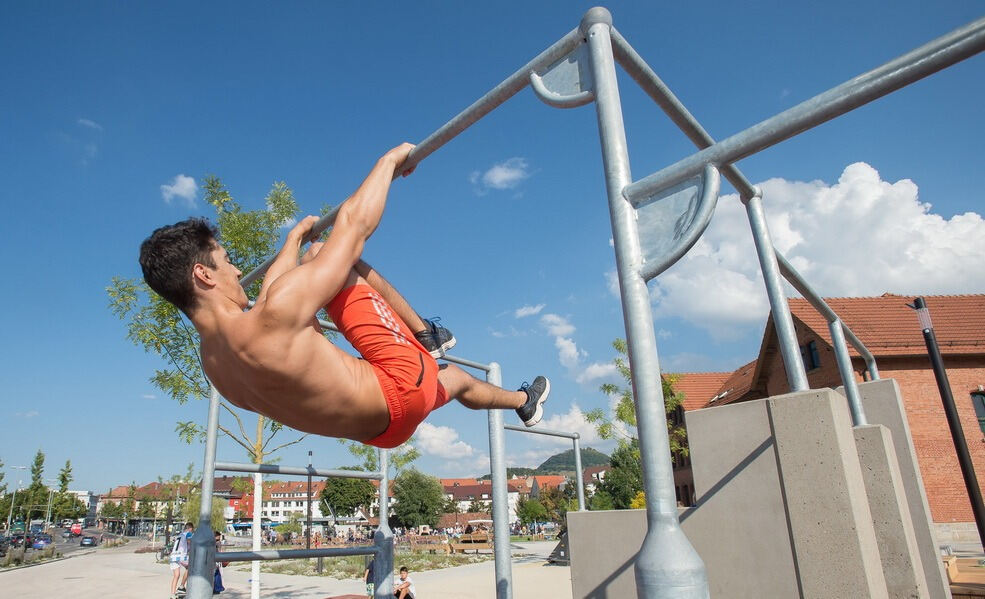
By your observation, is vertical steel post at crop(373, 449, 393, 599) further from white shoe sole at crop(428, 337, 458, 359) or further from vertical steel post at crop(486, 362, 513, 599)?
white shoe sole at crop(428, 337, 458, 359)

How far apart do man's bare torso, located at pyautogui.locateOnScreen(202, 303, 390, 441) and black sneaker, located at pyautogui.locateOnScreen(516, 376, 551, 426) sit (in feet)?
3.47

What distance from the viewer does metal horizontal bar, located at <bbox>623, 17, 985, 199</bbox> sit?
1194 millimetres

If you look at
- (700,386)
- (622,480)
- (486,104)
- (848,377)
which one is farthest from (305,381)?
(700,386)

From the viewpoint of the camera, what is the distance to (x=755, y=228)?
2695 millimetres

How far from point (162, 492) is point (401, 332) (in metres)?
44.3

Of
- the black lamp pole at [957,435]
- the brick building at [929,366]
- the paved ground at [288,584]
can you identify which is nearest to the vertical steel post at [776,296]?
the black lamp pole at [957,435]

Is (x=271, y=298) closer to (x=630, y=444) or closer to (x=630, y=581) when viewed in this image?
(x=630, y=581)

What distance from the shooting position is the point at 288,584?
14156 mm

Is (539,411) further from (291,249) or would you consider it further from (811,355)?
(811,355)

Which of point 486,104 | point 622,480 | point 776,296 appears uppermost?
point 486,104

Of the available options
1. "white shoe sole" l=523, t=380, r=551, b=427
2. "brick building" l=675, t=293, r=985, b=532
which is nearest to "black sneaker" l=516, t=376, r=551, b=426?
"white shoe sole" l=523, t=380, r=551, b=427

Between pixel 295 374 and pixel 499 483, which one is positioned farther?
pixel 499 483

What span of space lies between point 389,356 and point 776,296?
1.71 m

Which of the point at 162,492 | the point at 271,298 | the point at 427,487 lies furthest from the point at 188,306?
the point at 427,487
